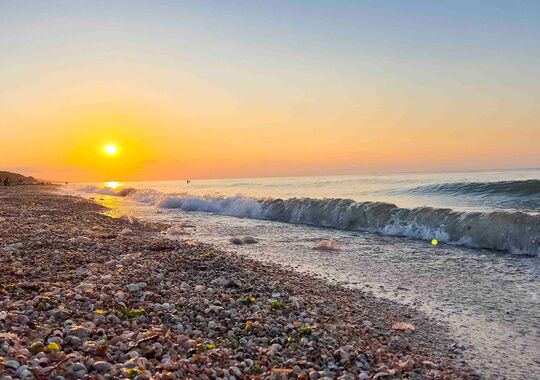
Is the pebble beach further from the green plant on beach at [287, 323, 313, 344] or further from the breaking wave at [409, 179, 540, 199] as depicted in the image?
the breaking wave at [409, 179, 540, 199]

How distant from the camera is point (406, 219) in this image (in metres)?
17.5

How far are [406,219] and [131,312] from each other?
45.2ft

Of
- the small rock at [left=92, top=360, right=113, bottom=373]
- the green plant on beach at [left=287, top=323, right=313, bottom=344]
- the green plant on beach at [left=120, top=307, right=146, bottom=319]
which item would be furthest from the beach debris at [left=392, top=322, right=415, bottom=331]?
the small rock at [left=92, top=360, right=113, bottom=373]

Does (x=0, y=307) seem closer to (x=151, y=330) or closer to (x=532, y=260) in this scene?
(x=151, y=330)

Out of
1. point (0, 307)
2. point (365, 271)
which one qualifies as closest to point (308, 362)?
point (0, 307)

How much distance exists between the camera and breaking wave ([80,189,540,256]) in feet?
44.0

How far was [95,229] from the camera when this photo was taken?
14.6 meters

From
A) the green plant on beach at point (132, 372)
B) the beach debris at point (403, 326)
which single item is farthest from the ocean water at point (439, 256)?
the green plant on beach at point (132, 372)

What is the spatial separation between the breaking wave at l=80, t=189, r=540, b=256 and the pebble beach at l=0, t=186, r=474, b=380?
25.1 ft

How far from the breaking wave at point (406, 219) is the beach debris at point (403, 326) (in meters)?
7.96

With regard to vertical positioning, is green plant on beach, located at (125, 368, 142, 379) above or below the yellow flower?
below

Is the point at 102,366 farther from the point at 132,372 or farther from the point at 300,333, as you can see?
the point at 300,333

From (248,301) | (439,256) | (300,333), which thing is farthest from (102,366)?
(439,256)

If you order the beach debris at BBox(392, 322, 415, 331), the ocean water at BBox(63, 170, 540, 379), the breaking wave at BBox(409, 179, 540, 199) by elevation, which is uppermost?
the breaking wave at BBox(409, 179, 540, 199)
